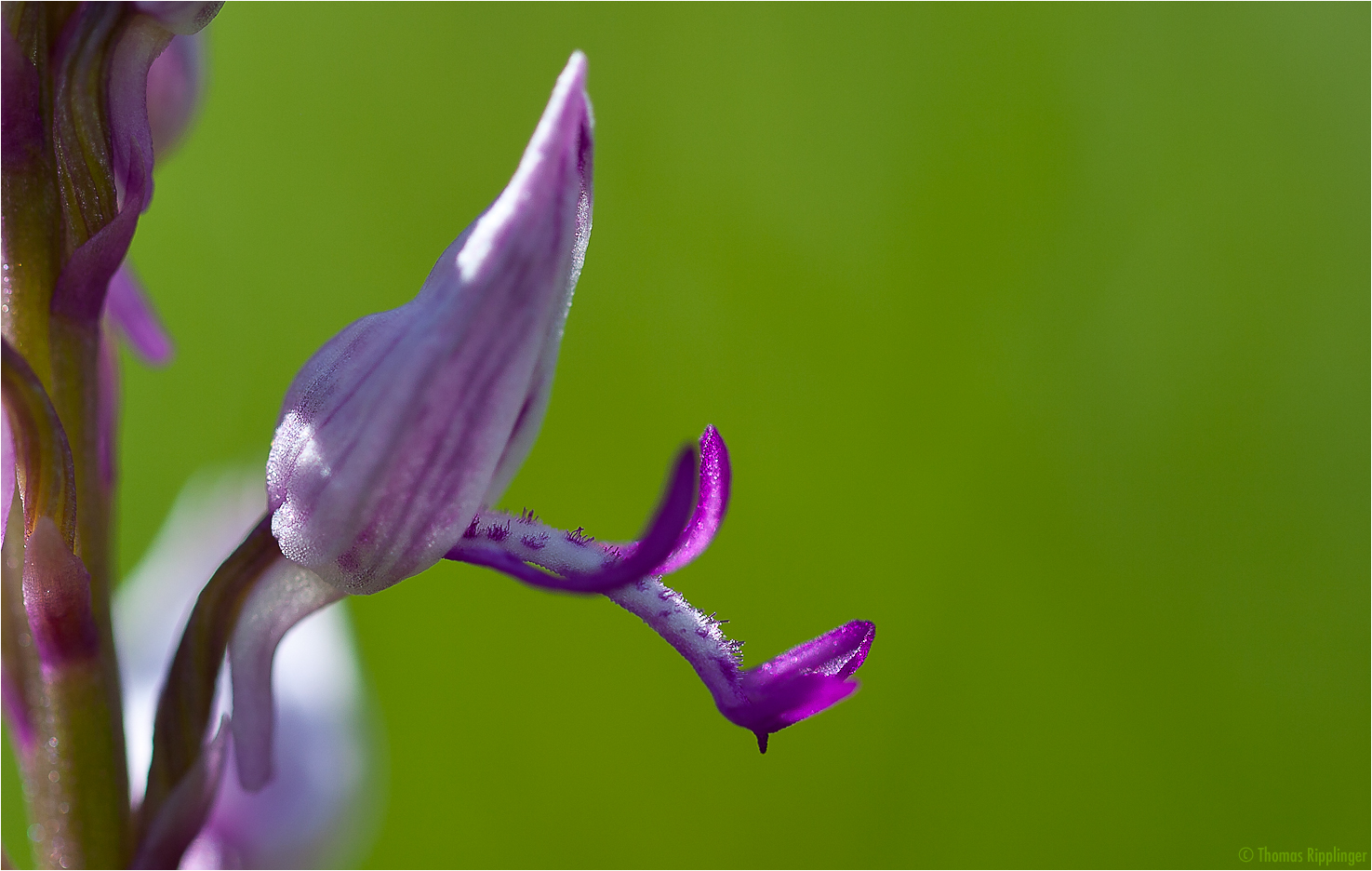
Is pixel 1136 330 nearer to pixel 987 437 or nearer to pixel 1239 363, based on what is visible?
pixel 1239 363

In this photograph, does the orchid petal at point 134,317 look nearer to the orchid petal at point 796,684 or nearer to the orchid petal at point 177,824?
the orchid petal at point 177,824

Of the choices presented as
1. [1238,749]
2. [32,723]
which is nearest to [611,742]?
[1238,749]

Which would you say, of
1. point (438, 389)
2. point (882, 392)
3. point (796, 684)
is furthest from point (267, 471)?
point (882, 392)

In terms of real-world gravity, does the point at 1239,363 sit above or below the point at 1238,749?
above

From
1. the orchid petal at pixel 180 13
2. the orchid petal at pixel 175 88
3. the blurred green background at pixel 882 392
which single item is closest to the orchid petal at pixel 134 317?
the orchid petal at pixel 175 88

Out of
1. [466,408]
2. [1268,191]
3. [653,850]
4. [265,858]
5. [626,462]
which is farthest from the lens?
[1268,191]

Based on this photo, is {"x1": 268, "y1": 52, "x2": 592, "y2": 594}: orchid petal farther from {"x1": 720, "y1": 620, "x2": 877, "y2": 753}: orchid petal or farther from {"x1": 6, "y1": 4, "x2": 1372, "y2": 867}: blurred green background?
{"x1": 6, "y1": 4, "x2": 1372, "y2": 867}: blurred green background
